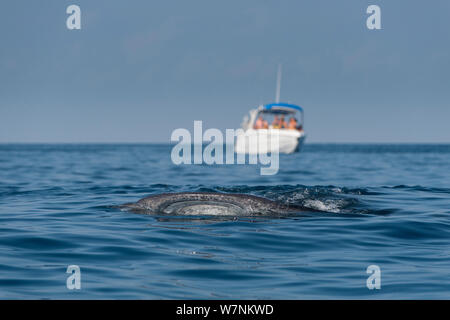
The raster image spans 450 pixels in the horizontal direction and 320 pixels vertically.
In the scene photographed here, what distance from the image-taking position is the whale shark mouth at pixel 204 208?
1118 centimetres

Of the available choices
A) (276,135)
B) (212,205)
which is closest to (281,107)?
(276,135)

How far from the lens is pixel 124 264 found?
8203 mm

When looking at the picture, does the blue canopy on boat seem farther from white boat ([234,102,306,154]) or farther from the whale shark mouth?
the whale shark mouth

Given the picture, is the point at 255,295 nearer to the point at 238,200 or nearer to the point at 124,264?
the point at 124,264

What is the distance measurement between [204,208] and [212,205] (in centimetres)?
16

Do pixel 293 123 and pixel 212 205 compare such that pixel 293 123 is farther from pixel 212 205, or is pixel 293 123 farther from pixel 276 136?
pixel 212 205

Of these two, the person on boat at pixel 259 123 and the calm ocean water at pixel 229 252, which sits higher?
the person on boat at pixel 259 123

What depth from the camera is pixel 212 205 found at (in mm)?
11219

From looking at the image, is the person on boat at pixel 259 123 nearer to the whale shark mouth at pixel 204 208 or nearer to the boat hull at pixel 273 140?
the boat hull at pixel 273 140

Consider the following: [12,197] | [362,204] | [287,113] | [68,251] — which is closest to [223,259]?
[68,251]

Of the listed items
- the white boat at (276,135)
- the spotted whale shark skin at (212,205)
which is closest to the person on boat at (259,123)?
the white boat at (276,135)

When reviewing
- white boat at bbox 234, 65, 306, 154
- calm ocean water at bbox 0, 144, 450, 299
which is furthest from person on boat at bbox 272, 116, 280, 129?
calm ocean water at bbox 0, 144, 450, 299

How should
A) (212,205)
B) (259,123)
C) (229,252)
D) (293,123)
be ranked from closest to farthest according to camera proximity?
1. (229,252)
2. (212,205)
3. (293,123)
4. (259,123)

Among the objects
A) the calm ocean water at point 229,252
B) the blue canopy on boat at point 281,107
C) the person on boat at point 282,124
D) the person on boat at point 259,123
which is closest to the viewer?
the calm ocean water at point 229,252
